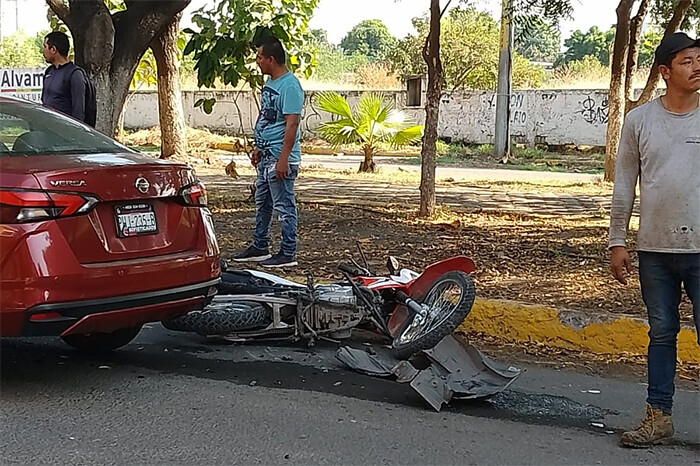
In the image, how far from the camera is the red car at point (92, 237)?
4.37 m

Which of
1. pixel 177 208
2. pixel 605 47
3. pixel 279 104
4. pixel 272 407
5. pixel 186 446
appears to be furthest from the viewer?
pixel 605 47

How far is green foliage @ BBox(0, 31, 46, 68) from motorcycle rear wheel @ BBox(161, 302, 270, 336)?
41.3 m

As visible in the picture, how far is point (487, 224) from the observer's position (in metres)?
10.3

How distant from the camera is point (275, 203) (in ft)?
25.0

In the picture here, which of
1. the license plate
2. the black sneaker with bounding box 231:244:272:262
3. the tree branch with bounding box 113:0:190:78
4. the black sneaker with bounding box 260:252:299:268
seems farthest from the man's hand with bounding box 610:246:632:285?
the tree branch with bounding box 113:0:190:78

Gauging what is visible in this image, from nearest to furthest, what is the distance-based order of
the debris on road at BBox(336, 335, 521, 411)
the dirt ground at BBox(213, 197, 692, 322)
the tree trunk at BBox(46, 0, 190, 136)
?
1. the debris on road at BBox(336, 335, 521, 411)
2. the dirt ground at BBox(213, 197, 692, 322)
3. the tree trunk at BBox(46, 0, 190, 136)

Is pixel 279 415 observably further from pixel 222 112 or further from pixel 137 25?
pixel 222 112

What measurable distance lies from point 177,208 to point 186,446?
147 centimetres

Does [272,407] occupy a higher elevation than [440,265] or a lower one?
lower

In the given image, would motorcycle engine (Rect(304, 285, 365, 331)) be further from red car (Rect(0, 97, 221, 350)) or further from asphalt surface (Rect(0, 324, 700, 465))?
red car (Rect(0, 97, 221, 350))

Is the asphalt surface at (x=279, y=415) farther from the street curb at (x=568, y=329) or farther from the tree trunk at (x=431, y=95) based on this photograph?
the tree trunk at (x=431, y=95)

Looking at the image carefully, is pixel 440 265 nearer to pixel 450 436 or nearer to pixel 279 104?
pixel 450 436

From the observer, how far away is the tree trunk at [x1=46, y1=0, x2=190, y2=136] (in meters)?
→ 10.2

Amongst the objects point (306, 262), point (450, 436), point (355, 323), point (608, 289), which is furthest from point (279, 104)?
point (450, 436)
